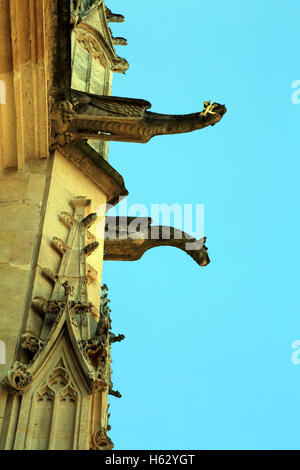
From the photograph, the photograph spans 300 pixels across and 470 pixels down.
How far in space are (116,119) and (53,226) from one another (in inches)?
56.4

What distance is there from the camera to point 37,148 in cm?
890

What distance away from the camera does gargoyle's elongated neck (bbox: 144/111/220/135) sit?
8875 millimetres

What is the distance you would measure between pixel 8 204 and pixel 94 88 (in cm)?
345

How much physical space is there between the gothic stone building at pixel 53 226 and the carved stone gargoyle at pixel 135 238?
3.01 ft

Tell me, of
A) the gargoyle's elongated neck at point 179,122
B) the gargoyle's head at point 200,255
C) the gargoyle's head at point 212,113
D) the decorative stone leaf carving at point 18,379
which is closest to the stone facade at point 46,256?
the decorative stone leaf carving at point 18,379

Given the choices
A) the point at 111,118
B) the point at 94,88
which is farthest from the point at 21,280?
the point at 94,88

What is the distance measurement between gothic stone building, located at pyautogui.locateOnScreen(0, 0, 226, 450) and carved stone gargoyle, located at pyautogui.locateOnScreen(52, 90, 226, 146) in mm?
11

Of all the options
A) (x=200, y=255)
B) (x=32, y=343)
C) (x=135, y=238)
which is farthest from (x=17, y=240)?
(x=200, y=255)

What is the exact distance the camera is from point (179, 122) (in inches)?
350

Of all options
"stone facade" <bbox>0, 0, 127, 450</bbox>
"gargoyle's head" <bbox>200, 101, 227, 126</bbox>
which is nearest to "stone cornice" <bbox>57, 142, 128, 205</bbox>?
"stone facade" <bbox>0, 0, 127, 450</bbox>

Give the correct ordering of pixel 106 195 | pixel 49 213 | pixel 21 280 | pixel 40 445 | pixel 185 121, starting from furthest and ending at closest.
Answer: pixel 106 195 → pixel 185 121 → pixel 49 213 → pixel 21 280 → pixel 40 445

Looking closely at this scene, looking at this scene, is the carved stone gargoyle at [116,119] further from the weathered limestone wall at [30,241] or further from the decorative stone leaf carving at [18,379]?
the decorative stone leaf carving at [18,379]

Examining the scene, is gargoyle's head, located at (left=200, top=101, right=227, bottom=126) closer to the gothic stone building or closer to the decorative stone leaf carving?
the gothic stone building

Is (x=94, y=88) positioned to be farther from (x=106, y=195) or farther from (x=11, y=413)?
(x=11, y=413)
